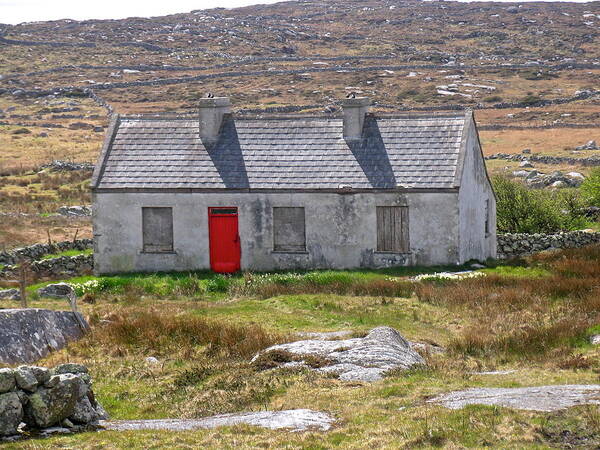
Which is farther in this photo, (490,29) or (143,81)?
(490,29)

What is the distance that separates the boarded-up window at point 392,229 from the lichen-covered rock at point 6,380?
18076mm

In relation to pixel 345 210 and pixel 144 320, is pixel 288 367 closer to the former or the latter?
pixel 144 320

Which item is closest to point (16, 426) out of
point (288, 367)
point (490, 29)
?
point (288, 367)

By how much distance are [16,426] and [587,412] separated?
6.46 metres

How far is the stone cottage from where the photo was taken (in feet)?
90.6

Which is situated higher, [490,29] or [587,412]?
[490,29]

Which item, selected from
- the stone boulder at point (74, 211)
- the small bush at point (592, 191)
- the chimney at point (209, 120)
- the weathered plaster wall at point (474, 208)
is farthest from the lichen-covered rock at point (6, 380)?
the stone boulder at point (74, 211)

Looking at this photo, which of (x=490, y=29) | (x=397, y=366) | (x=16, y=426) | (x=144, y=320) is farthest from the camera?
(x=490, y=29)

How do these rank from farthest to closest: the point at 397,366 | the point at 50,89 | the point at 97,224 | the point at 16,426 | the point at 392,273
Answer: the point at 50,89 → the point at 97,224 → the point at 392,273 → the point at 397,366 → the point at 16,426

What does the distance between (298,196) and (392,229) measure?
297cm

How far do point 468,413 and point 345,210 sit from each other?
17150 mm

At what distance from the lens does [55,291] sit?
2481cm

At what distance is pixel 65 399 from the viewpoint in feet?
36.2

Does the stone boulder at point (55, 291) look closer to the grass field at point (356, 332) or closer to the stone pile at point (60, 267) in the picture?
the grass field at point (356, 332)
